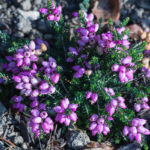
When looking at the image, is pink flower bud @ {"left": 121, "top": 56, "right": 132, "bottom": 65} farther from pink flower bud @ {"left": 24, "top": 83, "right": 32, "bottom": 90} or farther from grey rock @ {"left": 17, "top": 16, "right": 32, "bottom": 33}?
grey rock @ {"left": 17, "top": 16, "right": 32, "bottom": 33}

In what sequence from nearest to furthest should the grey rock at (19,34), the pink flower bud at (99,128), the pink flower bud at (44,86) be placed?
1. the pink flower bud at (44,86)
2. the pink flower bud at (99,128)
3. the grey rock at (19,34)

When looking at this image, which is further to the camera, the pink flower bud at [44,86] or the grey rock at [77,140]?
the grey rock at [77,140]

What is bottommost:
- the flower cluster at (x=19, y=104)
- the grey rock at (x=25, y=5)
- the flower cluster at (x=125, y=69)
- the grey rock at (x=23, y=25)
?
the flower cluster at (x=19, y=104)

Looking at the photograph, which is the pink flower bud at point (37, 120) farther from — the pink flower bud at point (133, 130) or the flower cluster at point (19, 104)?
the pink flower bud at point (133, 130)

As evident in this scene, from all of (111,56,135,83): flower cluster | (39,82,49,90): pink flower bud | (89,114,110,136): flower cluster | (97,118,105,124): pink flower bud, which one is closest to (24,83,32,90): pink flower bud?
(39,82,49,90): pink flower bud

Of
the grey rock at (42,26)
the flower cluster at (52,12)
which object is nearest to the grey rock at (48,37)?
the grey rock at (42,26)

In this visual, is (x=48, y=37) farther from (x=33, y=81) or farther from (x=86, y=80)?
(x=33, y=81)
